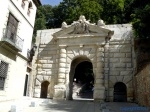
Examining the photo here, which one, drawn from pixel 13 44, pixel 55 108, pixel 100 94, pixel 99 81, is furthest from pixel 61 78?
pixel 55 108

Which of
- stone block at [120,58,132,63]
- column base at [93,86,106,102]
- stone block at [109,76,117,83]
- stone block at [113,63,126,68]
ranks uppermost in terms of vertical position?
stone block at [120,58,132,63]

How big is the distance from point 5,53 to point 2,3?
304 centimetres

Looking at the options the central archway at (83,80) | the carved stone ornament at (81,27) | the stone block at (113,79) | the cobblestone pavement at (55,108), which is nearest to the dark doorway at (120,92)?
the stone block at (113,79)

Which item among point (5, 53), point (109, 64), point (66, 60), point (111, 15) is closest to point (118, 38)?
point (109, 64)

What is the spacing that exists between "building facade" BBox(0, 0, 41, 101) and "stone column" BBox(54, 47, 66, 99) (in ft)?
9.31

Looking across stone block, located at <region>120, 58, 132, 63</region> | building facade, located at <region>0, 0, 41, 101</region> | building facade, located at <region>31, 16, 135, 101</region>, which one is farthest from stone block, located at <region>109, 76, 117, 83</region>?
building facade, located at <region>0, 0, 41, 101</region>

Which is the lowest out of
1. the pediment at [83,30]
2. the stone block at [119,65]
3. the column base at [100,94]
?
the column base at [100,94]

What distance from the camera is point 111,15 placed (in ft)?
92.6

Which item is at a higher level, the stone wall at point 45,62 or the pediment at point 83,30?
the pediment at point 83,30

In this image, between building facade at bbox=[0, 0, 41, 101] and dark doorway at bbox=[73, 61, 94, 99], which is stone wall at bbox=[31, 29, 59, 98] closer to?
building facade at bbox=[0, 0, 41, 101]

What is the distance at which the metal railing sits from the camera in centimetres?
1190

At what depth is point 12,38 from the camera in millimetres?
13156

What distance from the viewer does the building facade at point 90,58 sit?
15492 mm

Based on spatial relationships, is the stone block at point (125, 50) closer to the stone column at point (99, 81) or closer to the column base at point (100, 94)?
the stone column at point (99, 81)
